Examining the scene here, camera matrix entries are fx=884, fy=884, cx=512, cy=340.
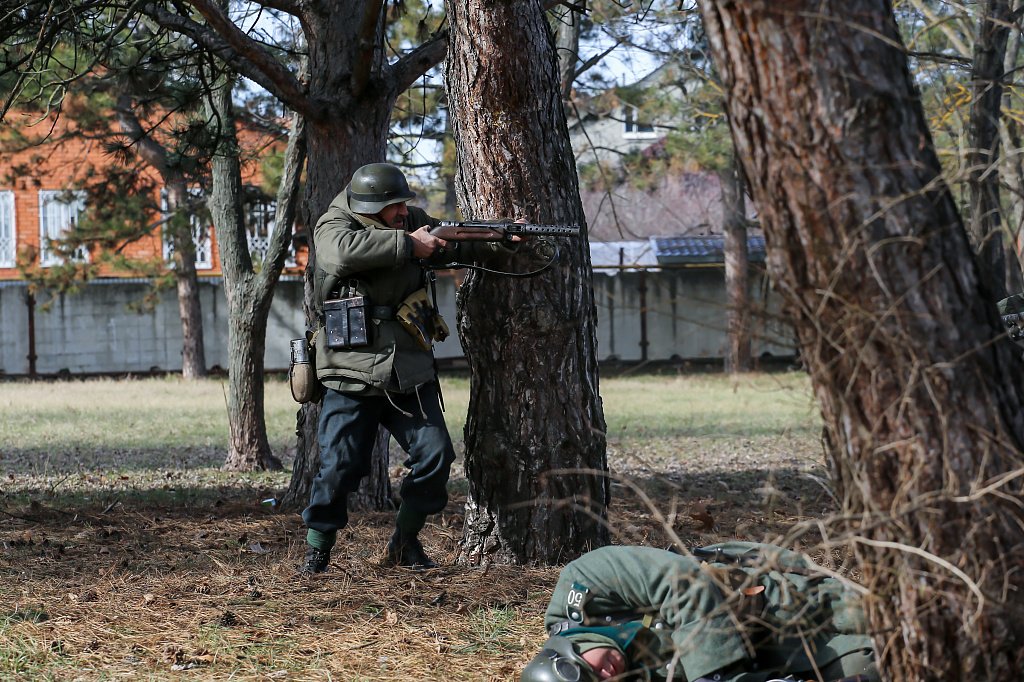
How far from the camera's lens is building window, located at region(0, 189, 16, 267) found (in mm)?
22766

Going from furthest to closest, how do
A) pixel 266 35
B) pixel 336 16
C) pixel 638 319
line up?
pixel 638 319 → pixel 266 35 → pixel 336 16

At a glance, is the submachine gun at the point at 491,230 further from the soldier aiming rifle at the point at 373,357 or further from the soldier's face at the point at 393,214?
the soldier's face at the point at 393,214

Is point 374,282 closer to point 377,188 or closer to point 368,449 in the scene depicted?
point 377,188

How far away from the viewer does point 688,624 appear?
2.59m

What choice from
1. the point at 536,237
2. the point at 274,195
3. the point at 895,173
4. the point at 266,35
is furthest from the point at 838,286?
the point at 274,195

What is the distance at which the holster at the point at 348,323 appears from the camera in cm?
411

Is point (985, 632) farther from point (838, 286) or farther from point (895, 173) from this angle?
point (895, 173)

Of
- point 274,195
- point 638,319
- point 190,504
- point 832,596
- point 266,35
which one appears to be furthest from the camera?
point 638,319

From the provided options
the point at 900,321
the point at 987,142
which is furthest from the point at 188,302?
the point at 900,321

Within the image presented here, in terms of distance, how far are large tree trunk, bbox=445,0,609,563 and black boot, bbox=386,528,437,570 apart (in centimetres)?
28

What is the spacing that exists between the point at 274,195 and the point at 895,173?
1105 centimetres

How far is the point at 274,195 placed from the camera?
1212cm

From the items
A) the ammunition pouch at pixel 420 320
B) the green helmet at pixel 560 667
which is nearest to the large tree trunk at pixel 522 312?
the ammunition pouch at pixel 420 320

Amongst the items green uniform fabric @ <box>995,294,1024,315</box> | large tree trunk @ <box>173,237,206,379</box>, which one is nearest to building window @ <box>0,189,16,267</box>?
large tree trunk @ <box>173,237,206,379</box>
